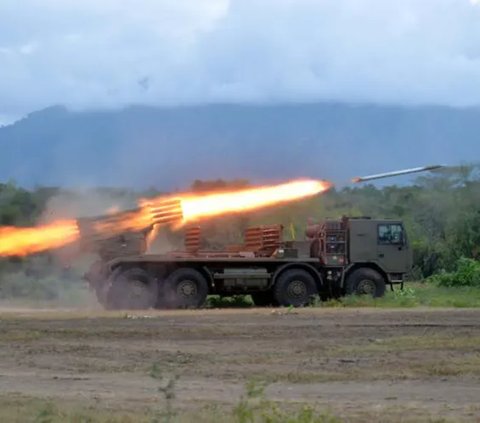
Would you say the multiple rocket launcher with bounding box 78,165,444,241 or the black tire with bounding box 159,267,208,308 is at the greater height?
the multiple rocket launcher with bounding box 78,165,444,241

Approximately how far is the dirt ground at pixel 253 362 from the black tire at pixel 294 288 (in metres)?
4.59

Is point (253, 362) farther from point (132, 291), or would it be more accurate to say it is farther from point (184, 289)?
point (184, 289)

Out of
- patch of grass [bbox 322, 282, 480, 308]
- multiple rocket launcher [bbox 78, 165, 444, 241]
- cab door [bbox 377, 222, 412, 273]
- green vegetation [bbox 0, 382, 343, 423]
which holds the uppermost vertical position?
multiple rocket launcher [bbox 78, 165, 444, 241]

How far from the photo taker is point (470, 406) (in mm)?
13531

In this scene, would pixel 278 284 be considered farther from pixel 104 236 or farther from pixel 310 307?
pixel 104 236

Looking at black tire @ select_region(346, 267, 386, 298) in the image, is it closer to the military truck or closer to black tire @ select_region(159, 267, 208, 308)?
the military truck

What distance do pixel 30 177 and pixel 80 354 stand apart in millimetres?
23377

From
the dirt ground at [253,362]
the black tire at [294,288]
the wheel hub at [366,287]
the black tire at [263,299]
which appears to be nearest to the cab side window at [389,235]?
the wheel hub at [366,287]

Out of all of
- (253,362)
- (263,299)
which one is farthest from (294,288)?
(253,362)

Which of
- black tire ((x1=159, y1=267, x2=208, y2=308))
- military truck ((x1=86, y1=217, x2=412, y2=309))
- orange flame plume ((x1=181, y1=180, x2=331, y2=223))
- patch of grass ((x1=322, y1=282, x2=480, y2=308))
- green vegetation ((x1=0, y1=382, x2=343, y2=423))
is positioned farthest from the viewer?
orange flame plume ((x1=181, y1=180, x2=331, y2=223))

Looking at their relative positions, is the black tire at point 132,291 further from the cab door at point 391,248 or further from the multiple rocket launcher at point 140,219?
the cab door at point 391,248

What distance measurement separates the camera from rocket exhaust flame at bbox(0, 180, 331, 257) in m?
32.4

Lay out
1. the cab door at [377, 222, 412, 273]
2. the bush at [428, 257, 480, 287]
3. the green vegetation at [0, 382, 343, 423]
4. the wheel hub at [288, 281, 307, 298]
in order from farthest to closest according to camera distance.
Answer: the bush at [428, 257, 480, 287]
the cab door at [377, 222, 412, 273]
the wheel hub at [288, 281, 307, 298]
the green vegetation at [0, 382, 343, 423]

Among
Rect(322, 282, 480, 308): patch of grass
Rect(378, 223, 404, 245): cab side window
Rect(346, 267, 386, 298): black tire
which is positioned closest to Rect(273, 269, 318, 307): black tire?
Rect(322, 282, 480, 308): patch of grass
